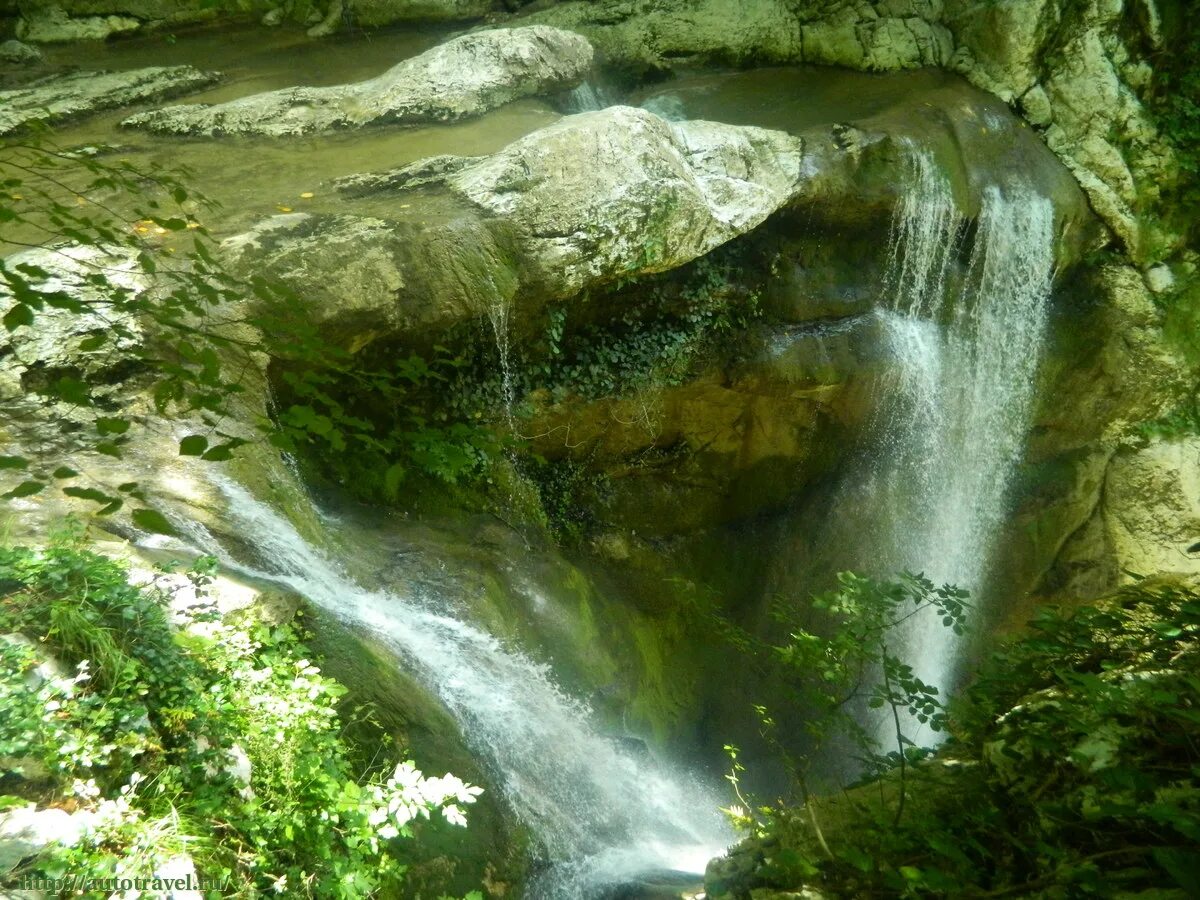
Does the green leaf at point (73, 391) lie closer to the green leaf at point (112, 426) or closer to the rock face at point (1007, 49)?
the green leaf at point (112, 426)

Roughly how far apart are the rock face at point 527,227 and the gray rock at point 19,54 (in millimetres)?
5161

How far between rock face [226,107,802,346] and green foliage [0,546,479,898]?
209cm

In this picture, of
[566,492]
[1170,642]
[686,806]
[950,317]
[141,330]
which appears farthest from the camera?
[950,317]

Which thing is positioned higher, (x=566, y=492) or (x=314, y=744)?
(x=314, y=744)

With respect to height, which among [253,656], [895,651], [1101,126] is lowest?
[895,651]

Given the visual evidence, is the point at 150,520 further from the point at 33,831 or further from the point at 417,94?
the point at 417,94

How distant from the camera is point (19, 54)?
8320 millimetres

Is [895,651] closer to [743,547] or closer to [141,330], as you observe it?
[743,547]

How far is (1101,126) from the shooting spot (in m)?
7.88

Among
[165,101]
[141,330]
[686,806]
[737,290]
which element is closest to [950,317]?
[737,290]

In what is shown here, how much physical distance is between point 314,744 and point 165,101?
6.72 m

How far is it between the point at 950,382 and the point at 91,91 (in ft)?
26.8

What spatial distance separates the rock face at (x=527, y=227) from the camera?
190 inches

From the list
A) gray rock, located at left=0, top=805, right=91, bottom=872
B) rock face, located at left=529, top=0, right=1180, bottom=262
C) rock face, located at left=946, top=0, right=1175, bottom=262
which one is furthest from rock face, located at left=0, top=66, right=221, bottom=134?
rock face, located at left=946, top=0, right=1175, bottom=262
